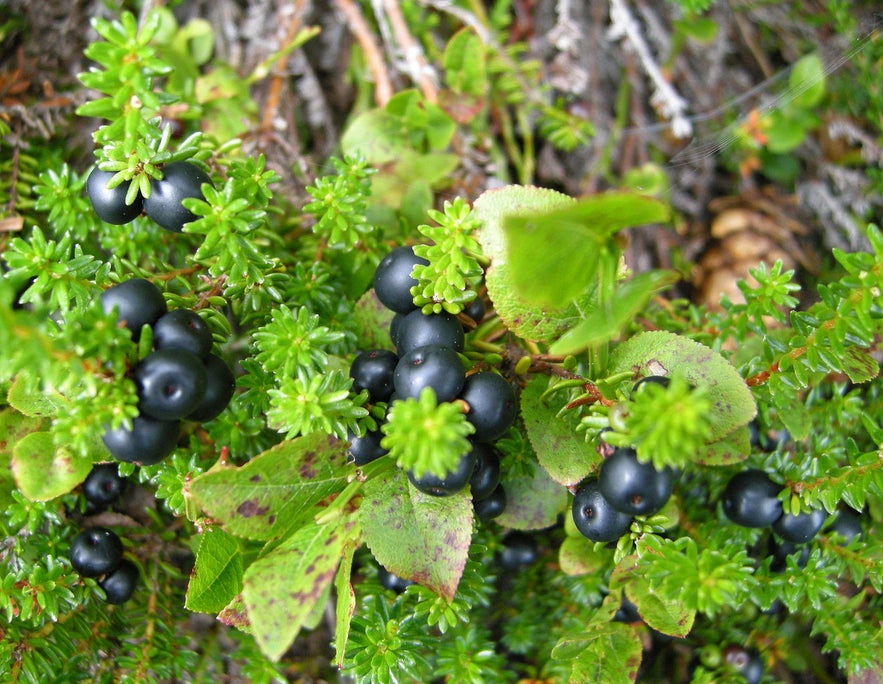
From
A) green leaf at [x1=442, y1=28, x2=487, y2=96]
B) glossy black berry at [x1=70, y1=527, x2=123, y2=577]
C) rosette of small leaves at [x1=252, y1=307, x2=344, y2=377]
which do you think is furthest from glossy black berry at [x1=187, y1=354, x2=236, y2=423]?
green leaf at [x1=442, y1=28, x2=487, y2=96]

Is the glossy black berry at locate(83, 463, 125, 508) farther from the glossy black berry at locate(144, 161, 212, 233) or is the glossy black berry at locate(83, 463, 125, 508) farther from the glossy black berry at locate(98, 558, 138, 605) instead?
the glossy black berry at locate(144, 161, 212, 233)

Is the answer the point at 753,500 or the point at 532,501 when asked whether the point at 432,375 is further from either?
the point at 753,500

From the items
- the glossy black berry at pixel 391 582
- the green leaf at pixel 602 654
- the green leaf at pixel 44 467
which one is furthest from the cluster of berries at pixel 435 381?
the green leaf at pixel 44 467

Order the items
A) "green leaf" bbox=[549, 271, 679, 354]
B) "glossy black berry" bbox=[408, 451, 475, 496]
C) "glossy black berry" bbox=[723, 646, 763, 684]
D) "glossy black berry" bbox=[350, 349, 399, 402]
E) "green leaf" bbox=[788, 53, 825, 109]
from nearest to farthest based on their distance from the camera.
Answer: "green leaf" bbox=[549, 271, 679, 354] < "glossy black berry" bbox=[408, 451, 475, 496] < "glossy black berry" bbox=[350, 349, 399, 402] < "glossy black berry" bbox=[723, 646, 763, 684] < "green leaf" bbox=[788, 53, 825, 109]

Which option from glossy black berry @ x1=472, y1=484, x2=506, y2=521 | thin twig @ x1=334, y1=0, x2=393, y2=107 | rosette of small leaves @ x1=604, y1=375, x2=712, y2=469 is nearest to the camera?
rosette of small leaves @ x1=604, y1=375, x2=712, y2=469

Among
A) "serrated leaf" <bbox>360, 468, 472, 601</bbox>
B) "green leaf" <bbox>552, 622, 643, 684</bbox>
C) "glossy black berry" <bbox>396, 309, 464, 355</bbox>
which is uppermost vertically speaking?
"glossy black berry" <bbox>396, 309, 464, 355</bbox>

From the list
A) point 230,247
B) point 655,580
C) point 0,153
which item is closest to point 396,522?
point 655,580

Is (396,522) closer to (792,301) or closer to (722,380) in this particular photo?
(722,380)

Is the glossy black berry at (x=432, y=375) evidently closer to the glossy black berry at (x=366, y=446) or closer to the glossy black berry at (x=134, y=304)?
the glossy black berry at (x=366, y=446)
